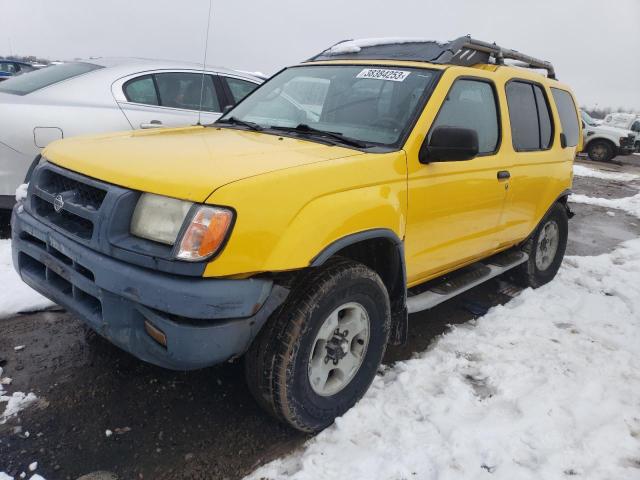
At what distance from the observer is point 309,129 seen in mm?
3064

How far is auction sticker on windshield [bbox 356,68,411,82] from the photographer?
319 cm

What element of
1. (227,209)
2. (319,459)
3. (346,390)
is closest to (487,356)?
(346,390)

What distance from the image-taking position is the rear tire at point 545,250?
4.71m

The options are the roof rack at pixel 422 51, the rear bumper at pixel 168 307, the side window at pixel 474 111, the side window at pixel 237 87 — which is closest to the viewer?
the rear bumper at pixel 168 307

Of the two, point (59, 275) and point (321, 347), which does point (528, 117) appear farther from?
point (59, 275)

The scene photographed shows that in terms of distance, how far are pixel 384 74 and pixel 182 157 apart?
1.54 metres

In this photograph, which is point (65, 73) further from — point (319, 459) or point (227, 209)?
point (319, 459)

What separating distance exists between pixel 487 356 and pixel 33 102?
4251 millimetres

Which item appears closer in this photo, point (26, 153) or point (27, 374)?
point (27, 374)

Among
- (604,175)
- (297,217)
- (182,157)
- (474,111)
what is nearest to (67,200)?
(182,157)

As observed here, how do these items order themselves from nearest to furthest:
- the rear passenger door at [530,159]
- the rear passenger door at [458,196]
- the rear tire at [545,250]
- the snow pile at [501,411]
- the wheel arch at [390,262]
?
the snow pile at [501,411] → the wheel arch at [390,262] → the rear passenger door at [458,196] → the rear passenger door at [530,159] → the rear tire at [545,250]

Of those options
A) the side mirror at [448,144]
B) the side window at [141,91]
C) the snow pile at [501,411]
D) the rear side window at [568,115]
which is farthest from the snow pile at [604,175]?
the side mirror at [448,144]

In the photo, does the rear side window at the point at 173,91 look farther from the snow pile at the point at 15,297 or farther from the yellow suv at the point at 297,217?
the snow pile at the point at 15,297

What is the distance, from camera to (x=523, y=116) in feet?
13.3
